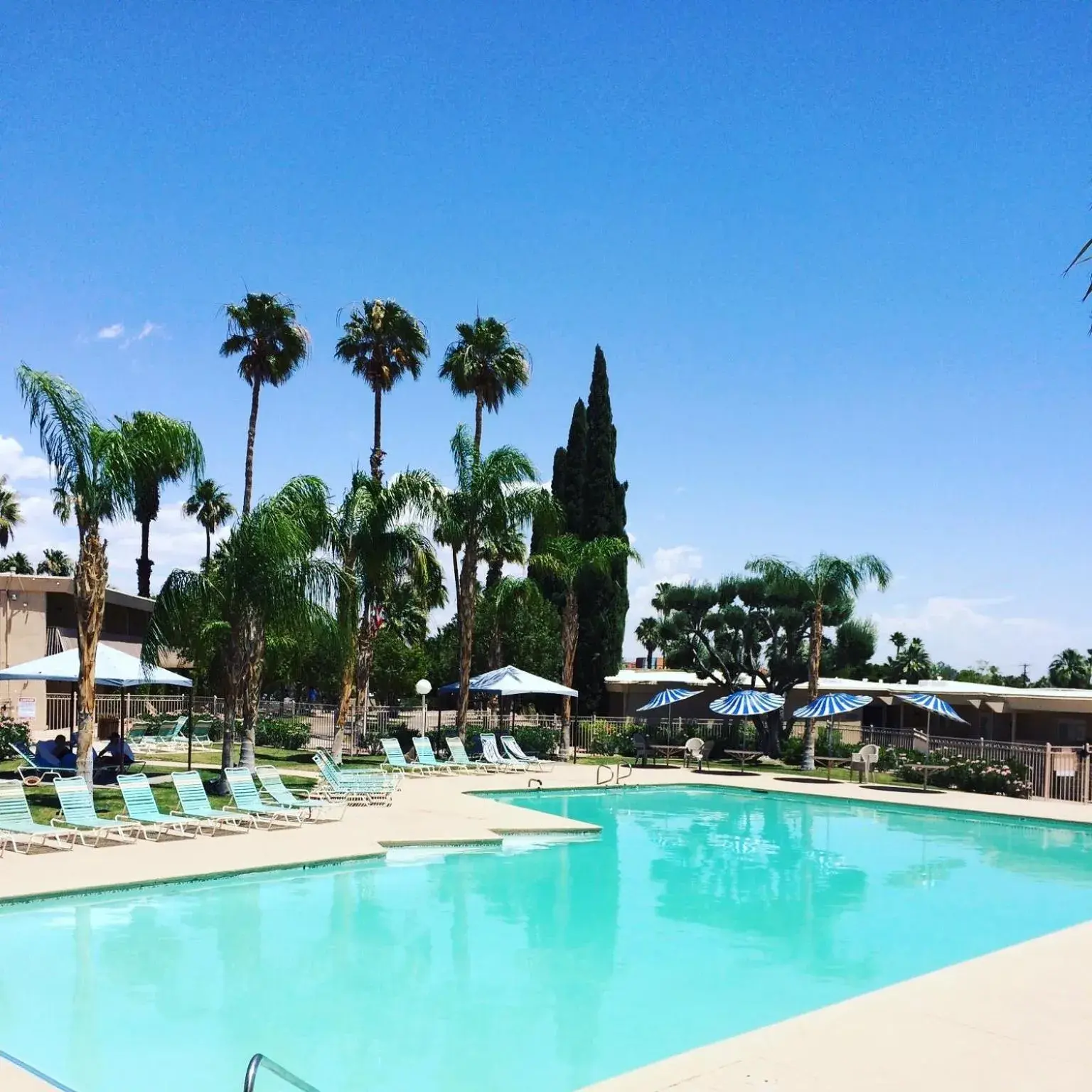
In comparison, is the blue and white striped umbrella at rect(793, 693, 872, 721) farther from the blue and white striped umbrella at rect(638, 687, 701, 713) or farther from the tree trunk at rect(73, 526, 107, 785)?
the tree trunk at rect(73, 526, 107, 785)

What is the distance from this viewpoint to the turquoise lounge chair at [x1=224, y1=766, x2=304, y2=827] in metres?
17.1

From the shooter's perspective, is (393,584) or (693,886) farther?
(393,584)

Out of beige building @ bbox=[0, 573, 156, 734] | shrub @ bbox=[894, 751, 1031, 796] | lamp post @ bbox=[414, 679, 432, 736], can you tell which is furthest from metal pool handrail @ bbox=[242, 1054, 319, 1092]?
beige building @ bbox=[0, 573, 156, 734]

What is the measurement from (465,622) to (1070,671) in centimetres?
5625

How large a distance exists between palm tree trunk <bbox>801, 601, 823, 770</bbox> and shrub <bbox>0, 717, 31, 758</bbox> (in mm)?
20054

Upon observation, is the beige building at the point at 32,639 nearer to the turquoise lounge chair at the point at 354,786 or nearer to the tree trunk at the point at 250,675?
the tree trunk at the point at 250,675

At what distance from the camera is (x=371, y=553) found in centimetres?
2552

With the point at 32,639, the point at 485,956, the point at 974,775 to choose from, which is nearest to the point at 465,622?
the point at 32,639

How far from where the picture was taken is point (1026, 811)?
22.5 meters

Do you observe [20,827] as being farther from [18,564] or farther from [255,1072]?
[18,564]

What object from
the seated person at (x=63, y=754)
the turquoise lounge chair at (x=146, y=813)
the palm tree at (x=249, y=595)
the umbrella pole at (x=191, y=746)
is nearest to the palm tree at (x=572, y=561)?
the umbrella pole at (x=191, y=746)

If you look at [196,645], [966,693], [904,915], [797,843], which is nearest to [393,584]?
[196,645]

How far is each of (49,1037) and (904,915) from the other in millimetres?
10036

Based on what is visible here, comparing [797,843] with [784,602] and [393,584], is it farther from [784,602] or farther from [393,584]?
[784,602]
